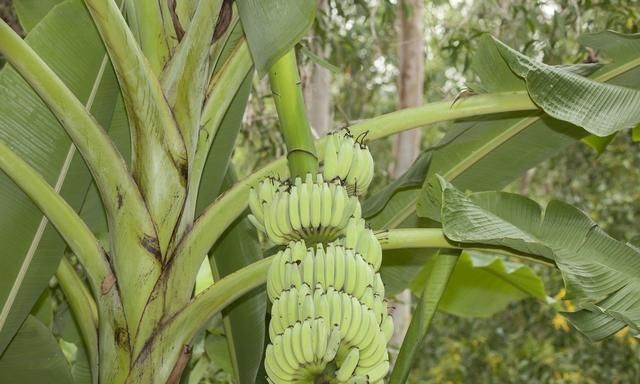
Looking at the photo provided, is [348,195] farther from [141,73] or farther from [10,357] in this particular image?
[10,357]

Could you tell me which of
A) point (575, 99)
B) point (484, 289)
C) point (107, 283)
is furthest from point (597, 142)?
point (107, 283)

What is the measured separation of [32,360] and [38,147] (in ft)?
0.92

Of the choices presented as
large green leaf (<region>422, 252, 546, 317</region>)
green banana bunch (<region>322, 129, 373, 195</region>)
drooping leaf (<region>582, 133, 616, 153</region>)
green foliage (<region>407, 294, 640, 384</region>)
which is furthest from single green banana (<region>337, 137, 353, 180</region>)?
green foliage (<region>407, 294, 640, 384</region>)

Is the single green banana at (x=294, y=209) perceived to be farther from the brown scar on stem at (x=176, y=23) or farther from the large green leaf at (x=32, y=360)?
the large green leaf at (x=32, y=360)

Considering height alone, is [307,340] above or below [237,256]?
below

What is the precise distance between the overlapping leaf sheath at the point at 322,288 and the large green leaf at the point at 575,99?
29 centimetres

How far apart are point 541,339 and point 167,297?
343cm

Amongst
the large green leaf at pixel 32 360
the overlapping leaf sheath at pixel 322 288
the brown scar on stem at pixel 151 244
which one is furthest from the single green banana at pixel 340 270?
the large green leaf at pixel 32 360

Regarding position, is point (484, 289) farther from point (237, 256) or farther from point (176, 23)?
point (176, 23)

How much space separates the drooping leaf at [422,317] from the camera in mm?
1039

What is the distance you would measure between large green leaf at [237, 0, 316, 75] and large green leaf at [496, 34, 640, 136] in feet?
1.01

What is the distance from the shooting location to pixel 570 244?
105 cm

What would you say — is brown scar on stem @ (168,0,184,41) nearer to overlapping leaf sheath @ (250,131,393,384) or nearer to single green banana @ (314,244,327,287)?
overlapping leaf sheath @ (250,131,393,384)

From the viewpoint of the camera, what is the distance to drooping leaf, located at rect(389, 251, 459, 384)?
104 cm
